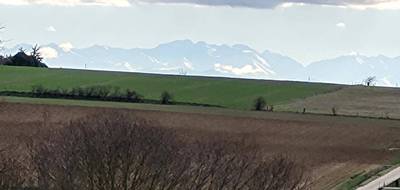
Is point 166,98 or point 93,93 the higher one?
point 93,93

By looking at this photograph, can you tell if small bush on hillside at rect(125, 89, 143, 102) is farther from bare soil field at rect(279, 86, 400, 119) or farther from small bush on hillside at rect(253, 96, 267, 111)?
bare soil field at rect(279, 86, 400, 119)

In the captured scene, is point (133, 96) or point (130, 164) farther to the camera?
point (133, 96)

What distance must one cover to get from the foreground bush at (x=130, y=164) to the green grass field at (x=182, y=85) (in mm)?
52917

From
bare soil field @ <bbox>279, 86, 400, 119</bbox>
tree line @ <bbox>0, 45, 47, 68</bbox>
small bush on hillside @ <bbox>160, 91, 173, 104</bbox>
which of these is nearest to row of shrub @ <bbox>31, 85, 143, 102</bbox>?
small bush on hillside @ <bbox>160, 91, 173, 104</bbox>

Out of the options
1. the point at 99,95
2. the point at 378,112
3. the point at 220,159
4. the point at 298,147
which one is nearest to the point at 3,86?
the point at 99,95

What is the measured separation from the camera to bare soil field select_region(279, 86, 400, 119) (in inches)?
2908

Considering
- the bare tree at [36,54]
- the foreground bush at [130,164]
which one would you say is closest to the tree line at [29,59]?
the bare tree at [36,54]

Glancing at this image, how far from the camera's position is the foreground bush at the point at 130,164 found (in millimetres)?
22156

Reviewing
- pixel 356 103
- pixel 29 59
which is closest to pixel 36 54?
pixel 29 59

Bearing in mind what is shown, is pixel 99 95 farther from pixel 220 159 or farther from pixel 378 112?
pixel 220 159

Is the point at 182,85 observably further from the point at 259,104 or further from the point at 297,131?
the point at 297,131

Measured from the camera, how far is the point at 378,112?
7369 cm

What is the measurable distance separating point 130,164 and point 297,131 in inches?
1426

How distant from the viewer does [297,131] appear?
57.8 metres
